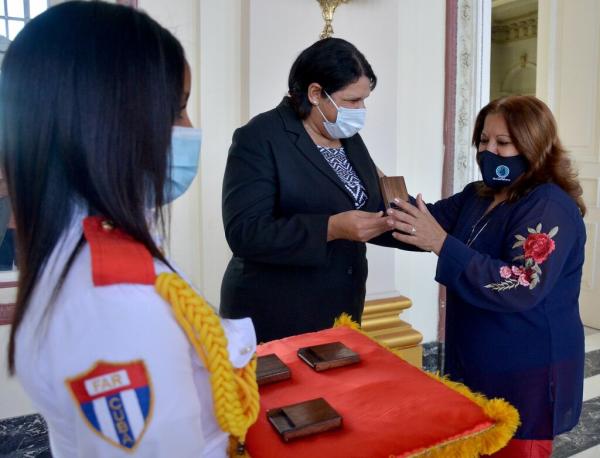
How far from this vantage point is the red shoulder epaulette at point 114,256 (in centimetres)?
73

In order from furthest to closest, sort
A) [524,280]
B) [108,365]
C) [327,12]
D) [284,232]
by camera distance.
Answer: [327,12], [284,232], [524,280], [108,365]

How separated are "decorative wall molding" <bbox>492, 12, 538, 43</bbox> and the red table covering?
9.04 metres

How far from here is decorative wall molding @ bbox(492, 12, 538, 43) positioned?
29.4 feet

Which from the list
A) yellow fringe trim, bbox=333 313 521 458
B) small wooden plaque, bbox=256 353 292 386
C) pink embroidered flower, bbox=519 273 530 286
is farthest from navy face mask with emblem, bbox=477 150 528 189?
small wooden plaque, bbox=256 353 292 386

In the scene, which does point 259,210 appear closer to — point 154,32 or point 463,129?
point 154,32

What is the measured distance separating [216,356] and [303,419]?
31 centimetres

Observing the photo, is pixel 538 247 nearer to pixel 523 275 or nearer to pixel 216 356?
pixel 523 275

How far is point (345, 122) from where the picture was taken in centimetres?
213

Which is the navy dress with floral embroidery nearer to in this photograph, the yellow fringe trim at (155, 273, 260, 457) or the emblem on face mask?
the emblem on face mask

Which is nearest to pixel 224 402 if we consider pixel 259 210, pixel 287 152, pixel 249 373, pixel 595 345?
pixel 249 373

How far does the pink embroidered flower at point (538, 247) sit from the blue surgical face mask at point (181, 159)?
1.16m

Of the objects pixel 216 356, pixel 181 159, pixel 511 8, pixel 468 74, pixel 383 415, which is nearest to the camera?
pixel 216 356

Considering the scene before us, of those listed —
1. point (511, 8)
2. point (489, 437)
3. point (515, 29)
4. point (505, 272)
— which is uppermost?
point (511, 8)

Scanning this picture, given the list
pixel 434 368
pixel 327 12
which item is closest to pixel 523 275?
pixel 327 12
